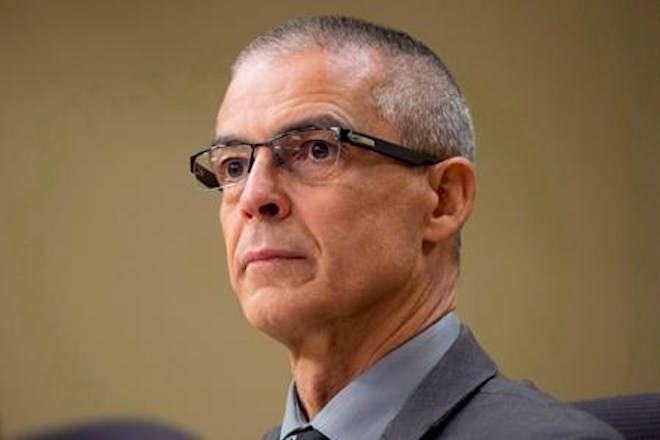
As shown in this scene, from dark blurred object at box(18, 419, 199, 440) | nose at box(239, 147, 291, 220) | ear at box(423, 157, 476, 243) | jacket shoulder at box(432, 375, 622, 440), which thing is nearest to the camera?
dark blurred object at box(18, 419, 199, 440)

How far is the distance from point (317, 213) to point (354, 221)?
0.16ft

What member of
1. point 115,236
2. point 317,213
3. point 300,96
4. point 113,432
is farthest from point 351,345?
point 113,432

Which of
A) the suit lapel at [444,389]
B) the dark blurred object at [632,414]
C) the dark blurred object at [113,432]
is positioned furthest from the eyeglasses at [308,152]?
the dark blurred object at [113,432]

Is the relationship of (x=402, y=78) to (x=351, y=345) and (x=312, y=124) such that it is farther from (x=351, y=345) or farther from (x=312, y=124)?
(x=351, y=345)

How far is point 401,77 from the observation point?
1014mm

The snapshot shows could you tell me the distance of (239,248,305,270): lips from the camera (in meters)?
0.92

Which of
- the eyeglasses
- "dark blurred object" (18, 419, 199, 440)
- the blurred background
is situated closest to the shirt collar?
the eyeglasses

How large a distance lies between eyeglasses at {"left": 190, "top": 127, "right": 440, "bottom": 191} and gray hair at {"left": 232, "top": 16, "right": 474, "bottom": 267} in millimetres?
26

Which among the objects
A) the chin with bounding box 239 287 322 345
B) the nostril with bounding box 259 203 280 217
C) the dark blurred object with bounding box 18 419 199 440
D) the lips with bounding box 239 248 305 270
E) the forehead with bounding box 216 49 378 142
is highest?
the forehead with bounding box 216 49 378 142

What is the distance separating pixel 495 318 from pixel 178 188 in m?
0.88

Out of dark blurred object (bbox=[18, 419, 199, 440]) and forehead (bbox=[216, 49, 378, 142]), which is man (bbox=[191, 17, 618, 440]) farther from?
dark blurred object (bbox=[18, 419, 199, 440])

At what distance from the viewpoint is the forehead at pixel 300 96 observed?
38.4 inches

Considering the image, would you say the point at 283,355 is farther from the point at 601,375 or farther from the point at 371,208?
the point at 601,375

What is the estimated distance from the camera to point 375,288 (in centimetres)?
98
